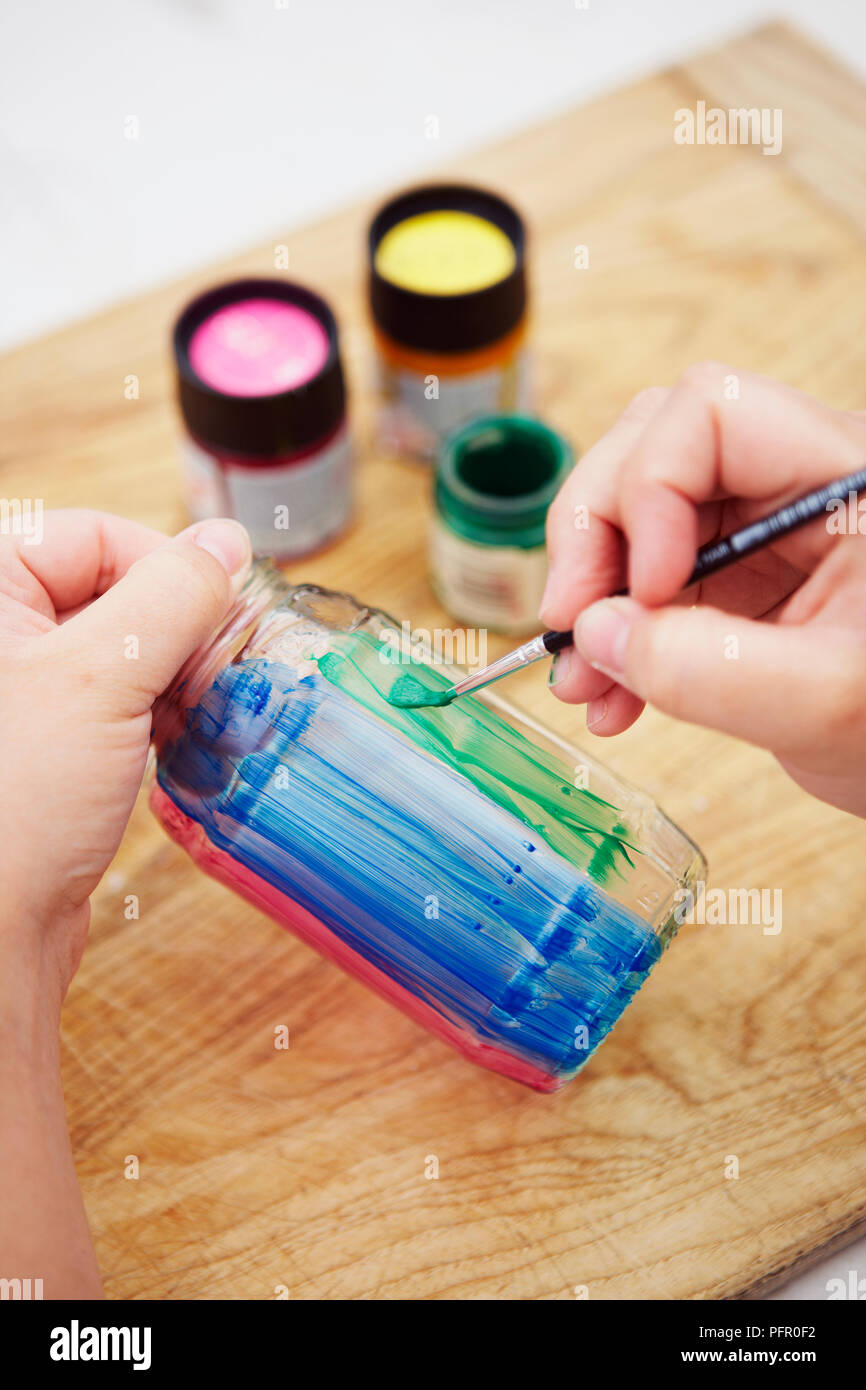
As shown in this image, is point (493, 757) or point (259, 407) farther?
point (259, 407)

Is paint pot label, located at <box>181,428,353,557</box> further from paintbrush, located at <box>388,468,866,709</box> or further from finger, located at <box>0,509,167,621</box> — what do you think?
paintbrush, located at <box>388,468,866,709</box>

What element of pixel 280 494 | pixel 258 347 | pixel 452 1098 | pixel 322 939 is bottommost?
pixel 452 1098

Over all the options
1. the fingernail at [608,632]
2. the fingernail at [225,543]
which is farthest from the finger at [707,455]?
the fingernail at [225,543]

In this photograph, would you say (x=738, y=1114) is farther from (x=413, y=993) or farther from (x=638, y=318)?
(x=638, y=318)

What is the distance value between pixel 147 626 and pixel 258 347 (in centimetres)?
44

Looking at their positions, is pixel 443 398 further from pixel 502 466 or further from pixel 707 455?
pixel 707 455

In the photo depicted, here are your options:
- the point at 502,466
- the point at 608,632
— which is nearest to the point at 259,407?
the point at 502,466

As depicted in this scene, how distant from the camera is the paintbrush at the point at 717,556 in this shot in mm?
705

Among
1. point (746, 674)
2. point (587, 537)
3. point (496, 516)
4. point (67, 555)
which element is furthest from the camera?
point (496, 516)

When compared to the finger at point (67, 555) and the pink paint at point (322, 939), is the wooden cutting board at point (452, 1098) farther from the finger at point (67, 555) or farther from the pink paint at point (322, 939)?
the finger at point (67, 555)

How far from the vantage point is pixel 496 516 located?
1011 mm

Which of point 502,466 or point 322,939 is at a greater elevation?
point 502,466

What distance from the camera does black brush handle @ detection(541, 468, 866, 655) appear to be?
0.70m
